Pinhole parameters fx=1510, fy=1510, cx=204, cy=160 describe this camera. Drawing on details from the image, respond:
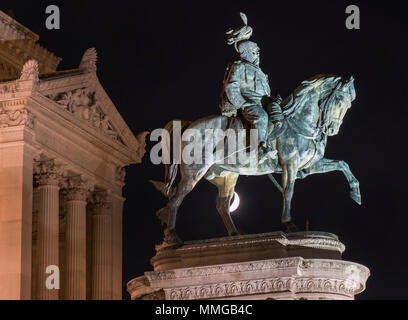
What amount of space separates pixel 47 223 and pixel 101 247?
5.35 m

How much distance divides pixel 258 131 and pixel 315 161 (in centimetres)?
179

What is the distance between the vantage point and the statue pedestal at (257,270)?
3772cm

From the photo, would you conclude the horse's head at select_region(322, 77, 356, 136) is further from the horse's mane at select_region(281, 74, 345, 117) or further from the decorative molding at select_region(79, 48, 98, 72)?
the decorative molding at select_region(79, 48, 98, 72)

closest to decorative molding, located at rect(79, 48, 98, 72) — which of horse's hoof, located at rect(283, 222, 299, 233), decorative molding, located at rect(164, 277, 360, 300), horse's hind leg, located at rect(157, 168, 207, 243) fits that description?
horse's hind leg, located at rect(157, 168, 207, 243)

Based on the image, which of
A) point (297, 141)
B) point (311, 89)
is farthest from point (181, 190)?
point (311, 89)

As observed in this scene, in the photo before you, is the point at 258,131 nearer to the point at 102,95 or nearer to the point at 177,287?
the point at 177,287

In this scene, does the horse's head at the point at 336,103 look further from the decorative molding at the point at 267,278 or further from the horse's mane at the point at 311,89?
the decorative molding at the point at 267,278

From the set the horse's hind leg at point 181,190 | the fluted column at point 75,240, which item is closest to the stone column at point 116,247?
the fluted column at point 75,240

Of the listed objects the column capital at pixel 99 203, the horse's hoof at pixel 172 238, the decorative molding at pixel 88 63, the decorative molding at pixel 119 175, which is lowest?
the horse's hoof at pixel 172 238

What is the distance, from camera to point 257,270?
3788 cm

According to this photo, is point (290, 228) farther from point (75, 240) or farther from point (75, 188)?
point (75, 188)

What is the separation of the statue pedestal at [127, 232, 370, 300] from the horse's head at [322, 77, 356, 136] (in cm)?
342

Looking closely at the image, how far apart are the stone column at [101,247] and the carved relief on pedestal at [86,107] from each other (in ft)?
9.47
